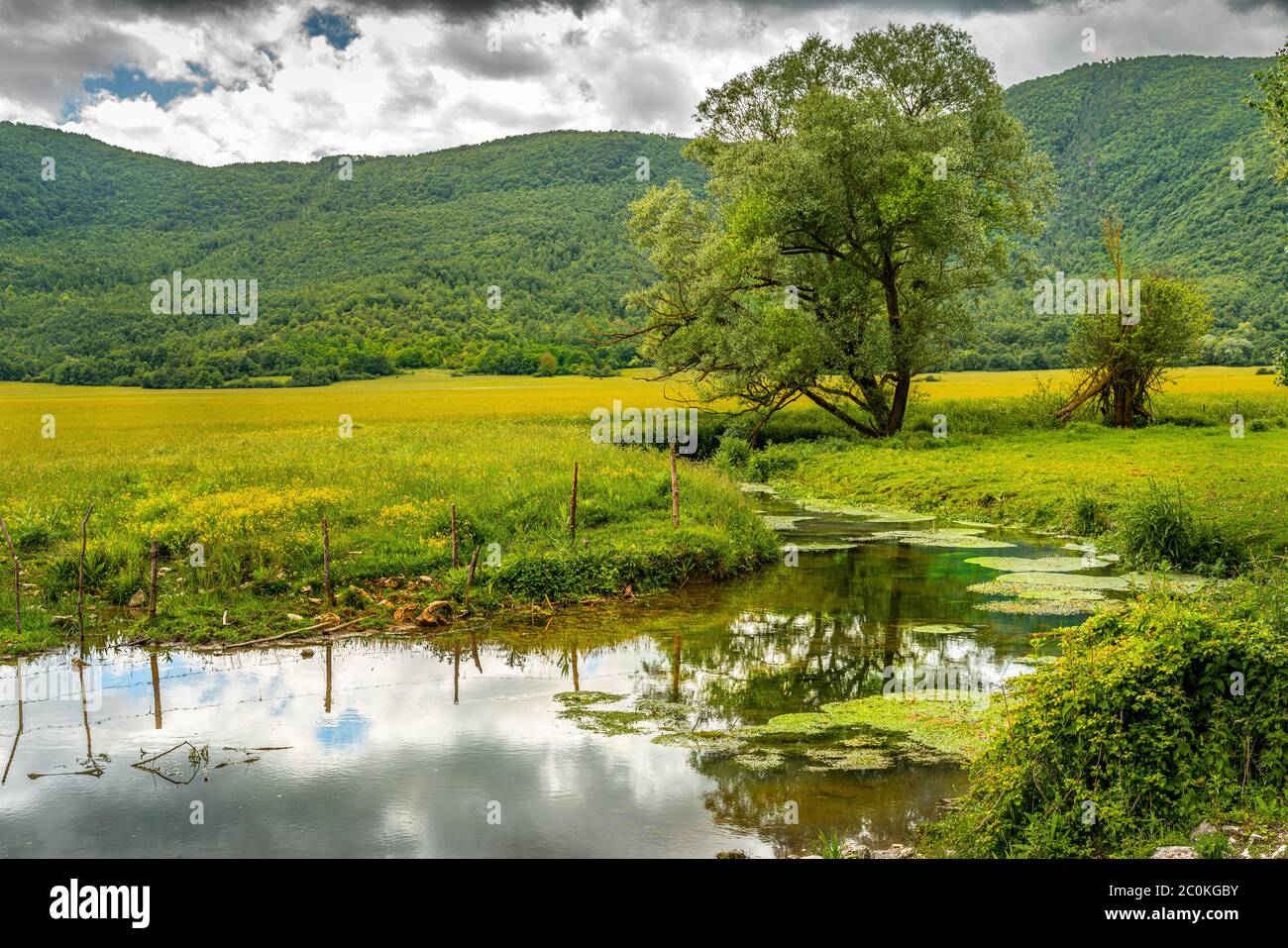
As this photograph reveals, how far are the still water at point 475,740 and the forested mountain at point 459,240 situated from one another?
3416cm

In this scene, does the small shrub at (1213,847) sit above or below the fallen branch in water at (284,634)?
below

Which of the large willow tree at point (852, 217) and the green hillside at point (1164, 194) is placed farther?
the green hillside at point (1164, 194)

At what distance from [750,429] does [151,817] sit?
3606 centimetres

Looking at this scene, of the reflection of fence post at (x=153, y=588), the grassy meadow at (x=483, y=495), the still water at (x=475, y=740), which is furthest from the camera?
the grassy meadow at (x=483, y=495)

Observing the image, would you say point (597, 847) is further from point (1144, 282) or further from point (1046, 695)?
point (1144, 282)

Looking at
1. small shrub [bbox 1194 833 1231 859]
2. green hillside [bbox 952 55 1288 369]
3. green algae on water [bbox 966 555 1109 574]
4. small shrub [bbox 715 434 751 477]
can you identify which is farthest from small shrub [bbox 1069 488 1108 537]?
green hillside [bbox 952 55 1288 369]

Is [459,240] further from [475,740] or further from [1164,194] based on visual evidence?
[475,740]

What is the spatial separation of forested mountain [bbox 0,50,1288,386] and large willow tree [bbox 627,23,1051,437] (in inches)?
355

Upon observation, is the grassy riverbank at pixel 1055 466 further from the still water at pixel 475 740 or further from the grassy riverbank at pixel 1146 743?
the grassy riverbank at pixel 1146 743

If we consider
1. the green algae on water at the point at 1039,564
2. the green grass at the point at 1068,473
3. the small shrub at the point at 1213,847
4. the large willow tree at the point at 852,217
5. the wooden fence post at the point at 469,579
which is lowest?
the small shrub at the point at 1213,847

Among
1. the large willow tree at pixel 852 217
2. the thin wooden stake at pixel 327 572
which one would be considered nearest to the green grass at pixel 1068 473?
the large willow tree at pixel 852 217

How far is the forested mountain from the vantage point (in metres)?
86.9

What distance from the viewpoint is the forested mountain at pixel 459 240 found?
86875 millimetres

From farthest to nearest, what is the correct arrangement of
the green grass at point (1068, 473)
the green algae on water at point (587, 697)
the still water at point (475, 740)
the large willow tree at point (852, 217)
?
the large willow tree at point (852, 217) < the green grass at point (1068, 473) < the green algae on water at point (587, 697) < the still water at point (475, 740)
